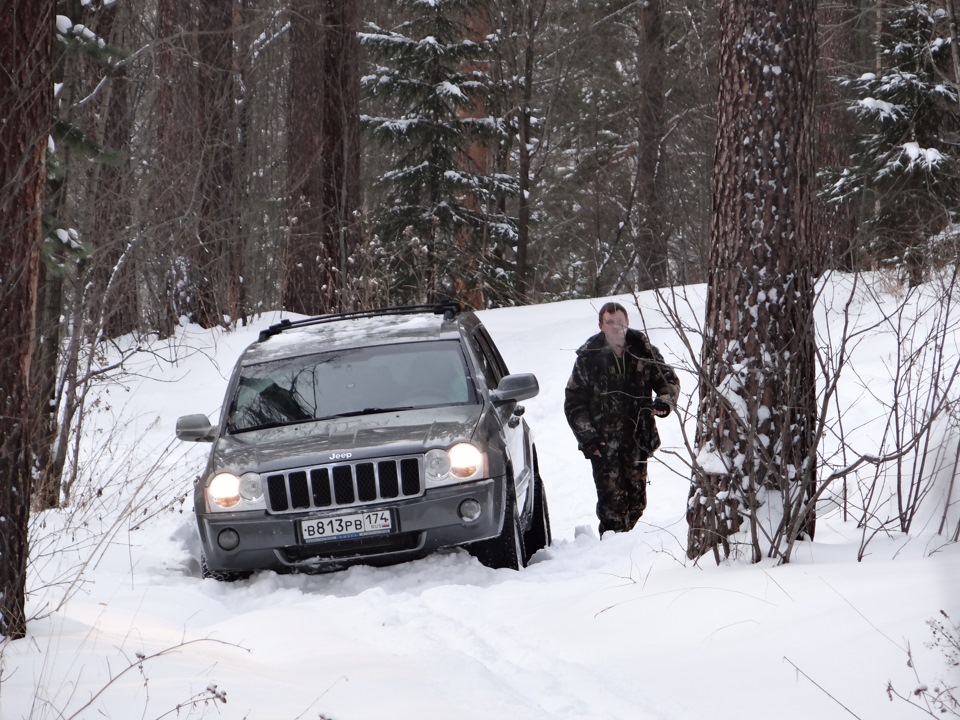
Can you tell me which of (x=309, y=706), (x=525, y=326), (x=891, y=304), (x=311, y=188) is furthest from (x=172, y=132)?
(x=309, y=706)

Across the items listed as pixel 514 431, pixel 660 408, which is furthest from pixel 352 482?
pixel 660 408

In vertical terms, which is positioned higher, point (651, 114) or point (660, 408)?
point (651, 114)

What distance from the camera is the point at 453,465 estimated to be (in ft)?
22.8

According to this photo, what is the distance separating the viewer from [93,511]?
364 inches

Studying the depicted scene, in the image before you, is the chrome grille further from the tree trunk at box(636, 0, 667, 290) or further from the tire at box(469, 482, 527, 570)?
the tree trunk at box(636, 0, 667, 290)

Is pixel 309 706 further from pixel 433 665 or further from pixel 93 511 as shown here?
pixel 93 511

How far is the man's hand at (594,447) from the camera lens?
8688 mm

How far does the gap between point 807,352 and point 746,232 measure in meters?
0.72

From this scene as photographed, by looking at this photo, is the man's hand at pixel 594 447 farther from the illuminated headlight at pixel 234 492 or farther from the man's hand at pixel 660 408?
the illuminated headlight at pixel 234 492

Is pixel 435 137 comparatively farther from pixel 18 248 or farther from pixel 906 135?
pixel 18 248

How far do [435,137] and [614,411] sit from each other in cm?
1412

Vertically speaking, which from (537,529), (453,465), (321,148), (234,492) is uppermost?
(321,148)

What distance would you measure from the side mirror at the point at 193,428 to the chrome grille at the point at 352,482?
0.97 meters

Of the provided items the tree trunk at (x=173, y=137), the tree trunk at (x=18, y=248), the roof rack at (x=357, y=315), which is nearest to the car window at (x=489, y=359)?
the roof rack at (x=357, y=315)
